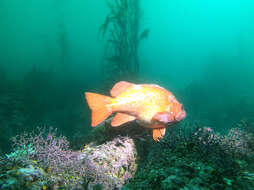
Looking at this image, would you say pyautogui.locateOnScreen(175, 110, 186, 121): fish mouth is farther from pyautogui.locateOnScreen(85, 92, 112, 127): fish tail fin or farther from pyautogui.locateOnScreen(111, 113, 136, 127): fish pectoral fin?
pyautogui.locateOnScreen(85, 92, 112, 127): fish tail fin

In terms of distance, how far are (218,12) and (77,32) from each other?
118m

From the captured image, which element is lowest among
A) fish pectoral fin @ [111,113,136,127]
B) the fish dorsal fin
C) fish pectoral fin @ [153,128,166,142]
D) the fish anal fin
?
fish pectoral fin @ [153,128,166,142]

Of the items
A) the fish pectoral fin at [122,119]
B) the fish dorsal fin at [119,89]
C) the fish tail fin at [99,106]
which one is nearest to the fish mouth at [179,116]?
the fish pectoral fin at [122,119]

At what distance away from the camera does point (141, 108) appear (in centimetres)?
275

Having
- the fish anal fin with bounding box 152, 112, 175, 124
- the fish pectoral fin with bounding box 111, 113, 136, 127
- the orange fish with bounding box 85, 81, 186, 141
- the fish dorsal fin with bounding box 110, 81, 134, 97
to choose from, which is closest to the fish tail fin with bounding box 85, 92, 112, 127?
the orange fish with bounding box 85, 81, 186, 141

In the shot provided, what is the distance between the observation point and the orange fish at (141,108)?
8.79 feet

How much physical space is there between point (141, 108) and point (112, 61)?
308 inches

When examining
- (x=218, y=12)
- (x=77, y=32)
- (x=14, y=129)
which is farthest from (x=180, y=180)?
(x=218, y=12)

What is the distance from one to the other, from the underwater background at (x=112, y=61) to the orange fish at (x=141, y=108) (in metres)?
0.76

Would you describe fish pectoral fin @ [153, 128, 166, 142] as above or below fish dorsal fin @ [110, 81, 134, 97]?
below

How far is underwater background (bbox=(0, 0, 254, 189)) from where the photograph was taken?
32.7ft

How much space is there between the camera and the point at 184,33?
461ft

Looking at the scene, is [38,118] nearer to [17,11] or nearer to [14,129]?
[14,129]

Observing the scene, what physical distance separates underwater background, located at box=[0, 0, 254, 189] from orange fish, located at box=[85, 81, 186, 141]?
0.76 meters
